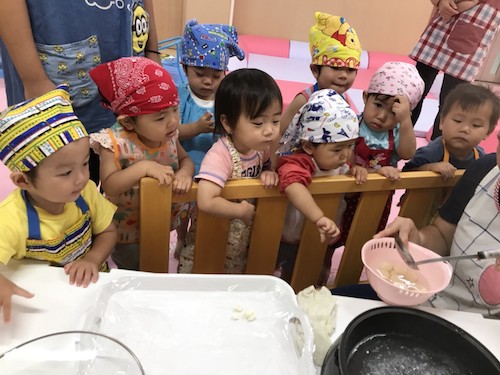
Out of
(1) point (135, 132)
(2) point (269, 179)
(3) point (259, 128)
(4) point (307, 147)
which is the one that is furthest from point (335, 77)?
(1) point (135, 132)

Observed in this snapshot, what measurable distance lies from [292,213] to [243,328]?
592 millimetres

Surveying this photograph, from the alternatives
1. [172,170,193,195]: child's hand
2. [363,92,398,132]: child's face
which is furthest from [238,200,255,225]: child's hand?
[363,92,398,132]: child's face

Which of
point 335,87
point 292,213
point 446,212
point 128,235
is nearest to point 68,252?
point 128,235

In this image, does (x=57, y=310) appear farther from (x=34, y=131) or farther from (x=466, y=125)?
(x=466, y=125)

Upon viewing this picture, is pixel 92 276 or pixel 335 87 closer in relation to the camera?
pixel 92 276

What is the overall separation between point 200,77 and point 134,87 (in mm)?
408

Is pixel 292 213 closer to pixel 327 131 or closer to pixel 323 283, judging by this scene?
pixel 327 131

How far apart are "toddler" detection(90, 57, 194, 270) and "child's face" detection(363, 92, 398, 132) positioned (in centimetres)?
64

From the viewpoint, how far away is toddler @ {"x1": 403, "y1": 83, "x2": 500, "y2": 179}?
1329 millimetres

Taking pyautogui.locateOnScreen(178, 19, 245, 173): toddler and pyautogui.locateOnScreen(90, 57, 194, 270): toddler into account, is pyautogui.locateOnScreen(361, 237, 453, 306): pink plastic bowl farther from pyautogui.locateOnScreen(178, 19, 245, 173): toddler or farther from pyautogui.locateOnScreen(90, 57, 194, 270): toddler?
pyautogui.locateOnScreen(178, 19, 245, 173): toddler

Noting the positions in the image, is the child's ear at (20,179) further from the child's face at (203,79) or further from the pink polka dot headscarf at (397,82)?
the pink polka dot headscarf at (397,82)

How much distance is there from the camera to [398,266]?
0.98 meters

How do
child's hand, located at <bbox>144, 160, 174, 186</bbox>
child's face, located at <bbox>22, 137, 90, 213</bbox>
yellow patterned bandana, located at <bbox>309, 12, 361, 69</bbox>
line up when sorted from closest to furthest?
1. child's face, located at <bbox>22, 137, 90, 213</bbox>
2. child's hand, located at <bbox>144, 160, 174, 186</bbox>
3. yellow patterned bandana, located at <bbox>309, 12, 361, 69</bbox>

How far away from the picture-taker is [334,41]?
5.11ft
